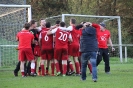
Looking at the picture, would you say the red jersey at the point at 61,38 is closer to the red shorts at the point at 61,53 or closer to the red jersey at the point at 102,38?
the red shorts at the point at 61,53

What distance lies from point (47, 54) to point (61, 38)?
93 centimetres

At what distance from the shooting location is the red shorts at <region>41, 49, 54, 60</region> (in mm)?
18156

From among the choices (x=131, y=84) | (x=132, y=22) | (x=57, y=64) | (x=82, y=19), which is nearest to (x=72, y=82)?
(x=131, y=84)

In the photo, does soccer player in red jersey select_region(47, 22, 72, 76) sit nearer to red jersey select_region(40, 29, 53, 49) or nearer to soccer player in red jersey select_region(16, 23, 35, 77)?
red jersey select_region(40, 29, 53, 49)

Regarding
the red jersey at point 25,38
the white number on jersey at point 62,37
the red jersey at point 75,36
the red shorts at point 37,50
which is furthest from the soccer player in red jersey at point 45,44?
the red jersey at point 75,36

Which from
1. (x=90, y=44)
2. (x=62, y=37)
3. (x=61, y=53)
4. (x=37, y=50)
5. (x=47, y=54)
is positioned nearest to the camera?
(x=90, y=44)

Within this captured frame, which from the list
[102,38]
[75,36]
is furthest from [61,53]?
[102,38]

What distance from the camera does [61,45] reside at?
58.4 ft

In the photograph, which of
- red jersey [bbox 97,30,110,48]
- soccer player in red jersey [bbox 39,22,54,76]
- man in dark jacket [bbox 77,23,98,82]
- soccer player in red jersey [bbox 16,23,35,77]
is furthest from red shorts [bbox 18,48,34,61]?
red jersey [bbox 97,30,110,48]

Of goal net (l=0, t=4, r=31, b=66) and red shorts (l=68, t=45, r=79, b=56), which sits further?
goal net (l=0, t=4, r=31, b=66)

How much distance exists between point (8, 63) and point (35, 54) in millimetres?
5976

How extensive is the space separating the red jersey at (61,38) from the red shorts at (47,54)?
50cm

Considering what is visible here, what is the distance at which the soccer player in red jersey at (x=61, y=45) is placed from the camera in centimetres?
1770

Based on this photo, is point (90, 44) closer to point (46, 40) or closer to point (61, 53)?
point (61, 53)
